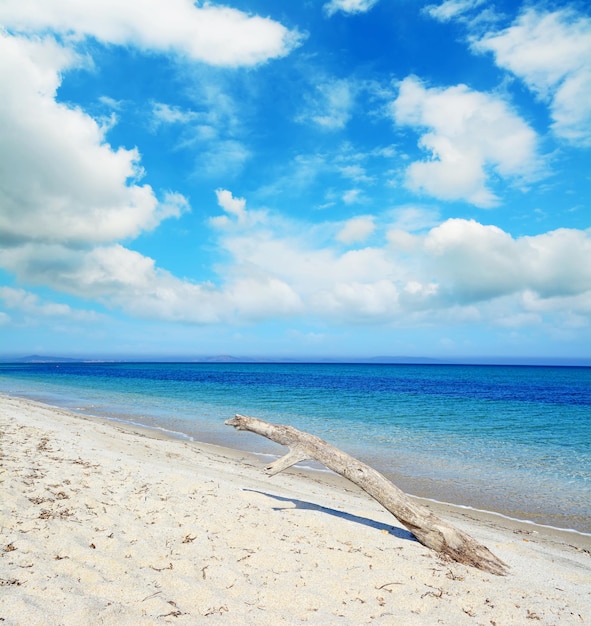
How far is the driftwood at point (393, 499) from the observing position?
22.2ft

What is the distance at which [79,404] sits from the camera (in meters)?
34.0

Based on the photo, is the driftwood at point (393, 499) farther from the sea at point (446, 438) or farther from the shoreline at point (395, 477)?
the sea at point (446, 438)

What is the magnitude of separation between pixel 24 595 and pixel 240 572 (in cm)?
249

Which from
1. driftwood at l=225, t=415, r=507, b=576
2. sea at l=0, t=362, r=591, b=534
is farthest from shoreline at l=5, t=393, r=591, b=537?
driftwood at l=225, t=415, r=507, b=576

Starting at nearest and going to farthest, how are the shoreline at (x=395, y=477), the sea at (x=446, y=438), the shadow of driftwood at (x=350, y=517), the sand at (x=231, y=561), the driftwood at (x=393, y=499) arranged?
the sand at (x=231, y=561), the driftwood at (x=393, y=499), the shadow of driftwood at (x=350, y=517), the shoreline at (x=395, y=477), the sea at (x=446, y=438)

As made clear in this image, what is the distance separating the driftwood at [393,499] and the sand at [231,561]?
0.25 m

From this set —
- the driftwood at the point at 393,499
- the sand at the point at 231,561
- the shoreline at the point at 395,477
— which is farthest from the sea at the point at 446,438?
the driftwood at the point at 393,499

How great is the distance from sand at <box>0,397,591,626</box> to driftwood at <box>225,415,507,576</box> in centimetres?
25

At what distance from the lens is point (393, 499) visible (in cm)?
762

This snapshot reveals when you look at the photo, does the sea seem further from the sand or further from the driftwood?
the driftwood

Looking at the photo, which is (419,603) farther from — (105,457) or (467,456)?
(467,456)

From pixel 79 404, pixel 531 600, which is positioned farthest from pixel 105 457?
pixel 79 404

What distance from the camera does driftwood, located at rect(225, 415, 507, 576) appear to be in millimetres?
6770

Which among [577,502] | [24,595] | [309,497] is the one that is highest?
[24,595]
